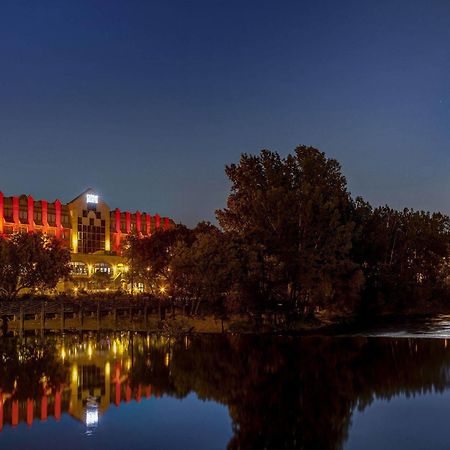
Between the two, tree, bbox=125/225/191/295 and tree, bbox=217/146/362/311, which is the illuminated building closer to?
tree, bbox=125/225/191/295

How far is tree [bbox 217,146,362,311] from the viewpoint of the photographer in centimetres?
5962

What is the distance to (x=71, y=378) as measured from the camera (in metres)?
34.3

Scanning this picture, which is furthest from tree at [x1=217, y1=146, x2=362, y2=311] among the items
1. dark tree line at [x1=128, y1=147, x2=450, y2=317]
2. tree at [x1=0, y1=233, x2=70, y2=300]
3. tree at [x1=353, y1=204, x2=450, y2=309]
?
tree at [x1=0, y1=233, x2=70, y2=300]

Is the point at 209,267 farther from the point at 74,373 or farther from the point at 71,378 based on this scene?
the point at 71,378

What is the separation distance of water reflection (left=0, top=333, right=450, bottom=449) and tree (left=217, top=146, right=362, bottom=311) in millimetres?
9358

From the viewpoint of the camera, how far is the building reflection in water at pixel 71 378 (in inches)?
1068

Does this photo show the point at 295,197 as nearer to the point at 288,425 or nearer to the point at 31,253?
the point at 31,253

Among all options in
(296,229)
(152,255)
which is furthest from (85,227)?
(296,229)

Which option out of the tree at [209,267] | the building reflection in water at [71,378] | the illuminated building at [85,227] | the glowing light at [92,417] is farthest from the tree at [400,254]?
the glowing light at [92,417]

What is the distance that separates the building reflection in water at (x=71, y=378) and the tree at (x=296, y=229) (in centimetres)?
1343

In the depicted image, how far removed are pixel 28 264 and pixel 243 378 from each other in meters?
45.6

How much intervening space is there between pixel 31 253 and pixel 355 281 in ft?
123

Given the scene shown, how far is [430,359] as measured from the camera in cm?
3925

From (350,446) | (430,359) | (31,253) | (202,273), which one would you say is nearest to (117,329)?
(202,273)
